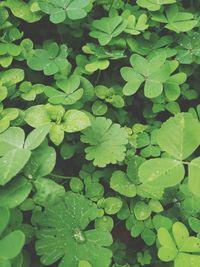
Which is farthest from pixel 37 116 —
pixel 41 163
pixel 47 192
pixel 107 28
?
pixel 107 28

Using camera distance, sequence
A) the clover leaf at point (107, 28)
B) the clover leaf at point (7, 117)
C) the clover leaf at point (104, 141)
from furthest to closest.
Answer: the clover leaf at point (107, 28) → the clover leaf at point (104, 141) → the clover leaf at point (7, 117)

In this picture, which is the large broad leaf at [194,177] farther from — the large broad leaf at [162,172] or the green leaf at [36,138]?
the green leaf at [36,138]

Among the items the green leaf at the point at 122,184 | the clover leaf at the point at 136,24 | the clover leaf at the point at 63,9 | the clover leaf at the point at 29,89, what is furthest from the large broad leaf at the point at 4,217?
the clover leaf at the point at 136,24

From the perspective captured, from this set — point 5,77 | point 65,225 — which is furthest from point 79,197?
point 5,77

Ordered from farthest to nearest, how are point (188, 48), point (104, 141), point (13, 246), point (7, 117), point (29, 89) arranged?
point (188, 48) → point (29, 89) → point (104, 141) → point (7, 117) → point (13, 246)

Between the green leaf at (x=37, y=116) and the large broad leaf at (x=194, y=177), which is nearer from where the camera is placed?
the large broad leaf at (x=194, y=177)

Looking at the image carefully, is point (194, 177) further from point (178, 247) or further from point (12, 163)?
point (12, 163)

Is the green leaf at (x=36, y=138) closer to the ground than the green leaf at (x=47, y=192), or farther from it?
farther from it
